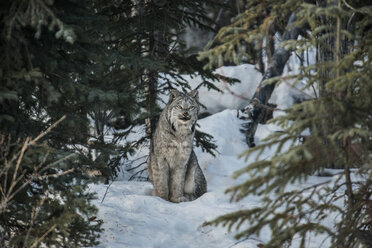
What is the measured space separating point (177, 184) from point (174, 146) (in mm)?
666

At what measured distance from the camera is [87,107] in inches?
184

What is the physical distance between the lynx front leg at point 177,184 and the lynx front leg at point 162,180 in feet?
0.32

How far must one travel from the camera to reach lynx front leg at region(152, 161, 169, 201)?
7.09 m

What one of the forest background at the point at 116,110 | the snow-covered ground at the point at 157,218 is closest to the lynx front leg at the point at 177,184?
the snow-covered ground at the point at 157,218

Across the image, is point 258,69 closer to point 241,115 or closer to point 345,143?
point 241,115

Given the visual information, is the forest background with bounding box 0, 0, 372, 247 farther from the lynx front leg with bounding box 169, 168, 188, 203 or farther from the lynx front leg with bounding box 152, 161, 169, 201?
the lynx front leg with bounding box 169, 168, 188, 203

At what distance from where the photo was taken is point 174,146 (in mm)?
7039

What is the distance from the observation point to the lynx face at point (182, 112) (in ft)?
22.7

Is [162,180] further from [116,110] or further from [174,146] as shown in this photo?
[116,110]

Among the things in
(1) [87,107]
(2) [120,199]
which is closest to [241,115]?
(2) [120,199]

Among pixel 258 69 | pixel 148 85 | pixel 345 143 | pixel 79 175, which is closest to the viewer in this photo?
pixel 345 143

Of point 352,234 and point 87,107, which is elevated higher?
point 87,107

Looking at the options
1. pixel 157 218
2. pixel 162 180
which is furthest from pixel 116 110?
pixel 162 180

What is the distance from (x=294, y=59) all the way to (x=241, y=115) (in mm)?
7461
